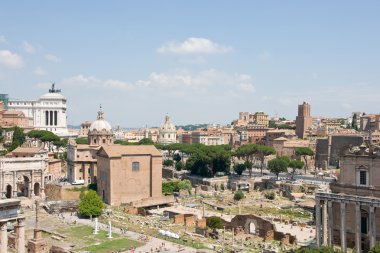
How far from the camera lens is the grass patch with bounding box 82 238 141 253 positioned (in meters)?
40.0

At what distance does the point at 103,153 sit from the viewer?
2420 inches

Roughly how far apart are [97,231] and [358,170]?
2388 centimetres

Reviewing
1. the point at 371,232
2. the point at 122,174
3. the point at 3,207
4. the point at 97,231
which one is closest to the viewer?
the point at 3,207

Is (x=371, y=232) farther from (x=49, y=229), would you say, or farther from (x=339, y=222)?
(x=49, y=229)

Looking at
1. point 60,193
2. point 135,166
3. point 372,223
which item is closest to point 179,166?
point 135,166

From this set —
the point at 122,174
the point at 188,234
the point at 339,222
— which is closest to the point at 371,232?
the point at 339,222

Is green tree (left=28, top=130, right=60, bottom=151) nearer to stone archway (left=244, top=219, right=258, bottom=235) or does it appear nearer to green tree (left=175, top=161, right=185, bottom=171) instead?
green tree (left=175, top=161, right=185, bottom=171)

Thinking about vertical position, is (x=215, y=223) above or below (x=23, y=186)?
below

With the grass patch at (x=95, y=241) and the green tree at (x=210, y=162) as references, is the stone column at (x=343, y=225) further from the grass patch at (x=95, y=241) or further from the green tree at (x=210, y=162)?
the green tree at (x=210, y=162)

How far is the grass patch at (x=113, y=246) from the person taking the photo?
4001cm

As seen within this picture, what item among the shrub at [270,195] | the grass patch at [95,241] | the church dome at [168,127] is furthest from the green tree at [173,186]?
the church dome at [168,127]

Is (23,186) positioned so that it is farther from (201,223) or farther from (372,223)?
(372,223)

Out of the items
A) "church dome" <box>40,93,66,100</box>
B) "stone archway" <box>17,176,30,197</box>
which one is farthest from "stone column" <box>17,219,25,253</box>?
"church dome" <box>40,93,66,100</box>

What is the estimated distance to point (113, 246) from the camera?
40875 millimetres
